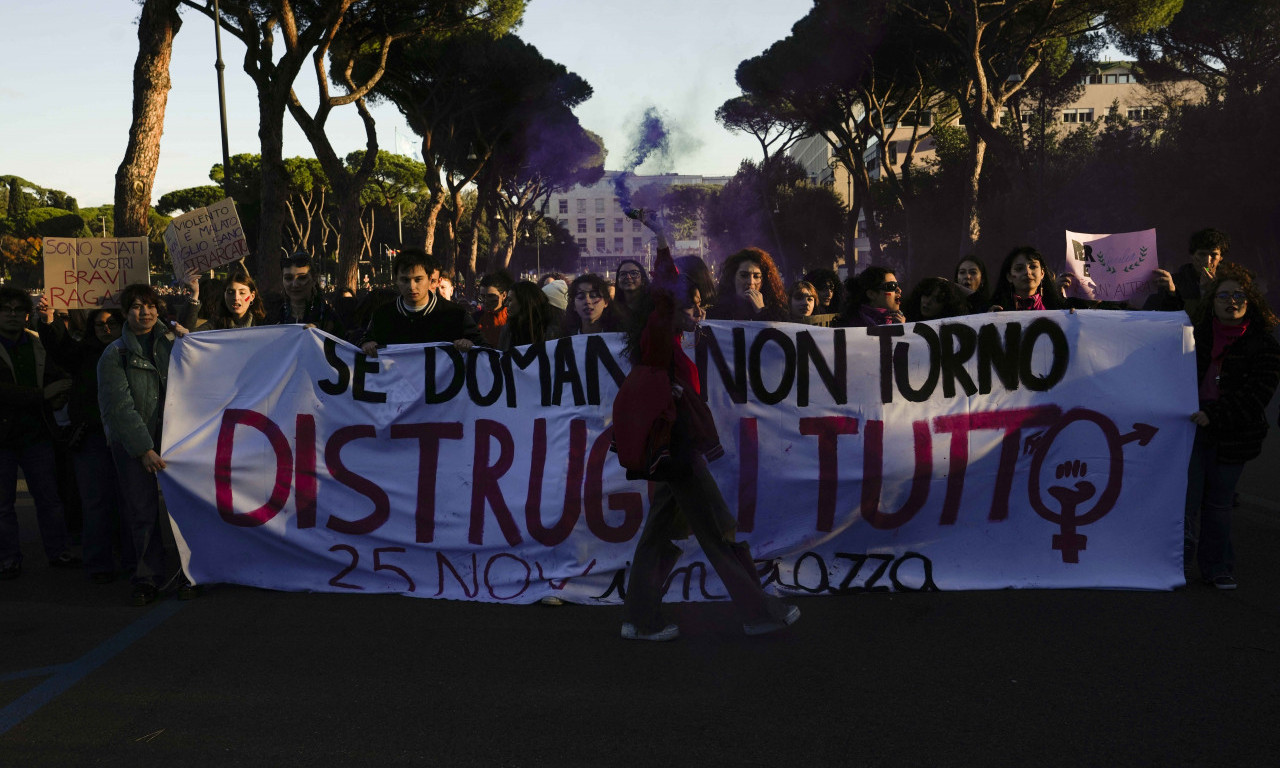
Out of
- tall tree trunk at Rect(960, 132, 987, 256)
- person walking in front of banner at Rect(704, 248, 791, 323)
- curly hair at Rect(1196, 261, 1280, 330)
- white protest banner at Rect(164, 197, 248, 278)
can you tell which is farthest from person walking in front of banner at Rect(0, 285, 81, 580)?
tall tree trunk at Rect(960, 132, 987, 256)

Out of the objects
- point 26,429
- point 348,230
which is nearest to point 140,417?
point 26,429

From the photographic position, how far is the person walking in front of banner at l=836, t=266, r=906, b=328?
5.84m

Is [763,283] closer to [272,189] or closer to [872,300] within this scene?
Answer: [872,300]

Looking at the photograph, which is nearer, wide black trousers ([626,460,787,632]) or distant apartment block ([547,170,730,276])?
wide black trousers ([626,460,787,632])

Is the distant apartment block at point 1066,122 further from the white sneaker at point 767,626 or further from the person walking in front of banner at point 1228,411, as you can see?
the white sneaker at point 767,626

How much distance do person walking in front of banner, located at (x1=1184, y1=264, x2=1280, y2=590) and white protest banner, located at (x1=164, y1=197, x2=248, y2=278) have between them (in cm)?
689

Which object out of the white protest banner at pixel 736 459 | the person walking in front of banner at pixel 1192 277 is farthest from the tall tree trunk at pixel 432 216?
the white protest banner at pixel 736 459

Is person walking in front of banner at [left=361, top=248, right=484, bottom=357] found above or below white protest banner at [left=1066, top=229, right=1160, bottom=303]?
below

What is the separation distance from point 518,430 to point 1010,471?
2323 millimetres

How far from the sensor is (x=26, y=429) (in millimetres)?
5840

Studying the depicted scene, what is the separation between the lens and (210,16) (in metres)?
17.0

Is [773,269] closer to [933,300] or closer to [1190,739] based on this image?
[933,300]

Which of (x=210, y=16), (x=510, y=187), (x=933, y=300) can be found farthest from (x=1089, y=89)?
(x=933, y=300)

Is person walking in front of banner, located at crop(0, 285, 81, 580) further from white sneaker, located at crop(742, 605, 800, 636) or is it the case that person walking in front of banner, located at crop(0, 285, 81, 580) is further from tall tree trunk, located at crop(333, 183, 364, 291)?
tall tree trunk, located at crop(333, 183, 364, 291)
